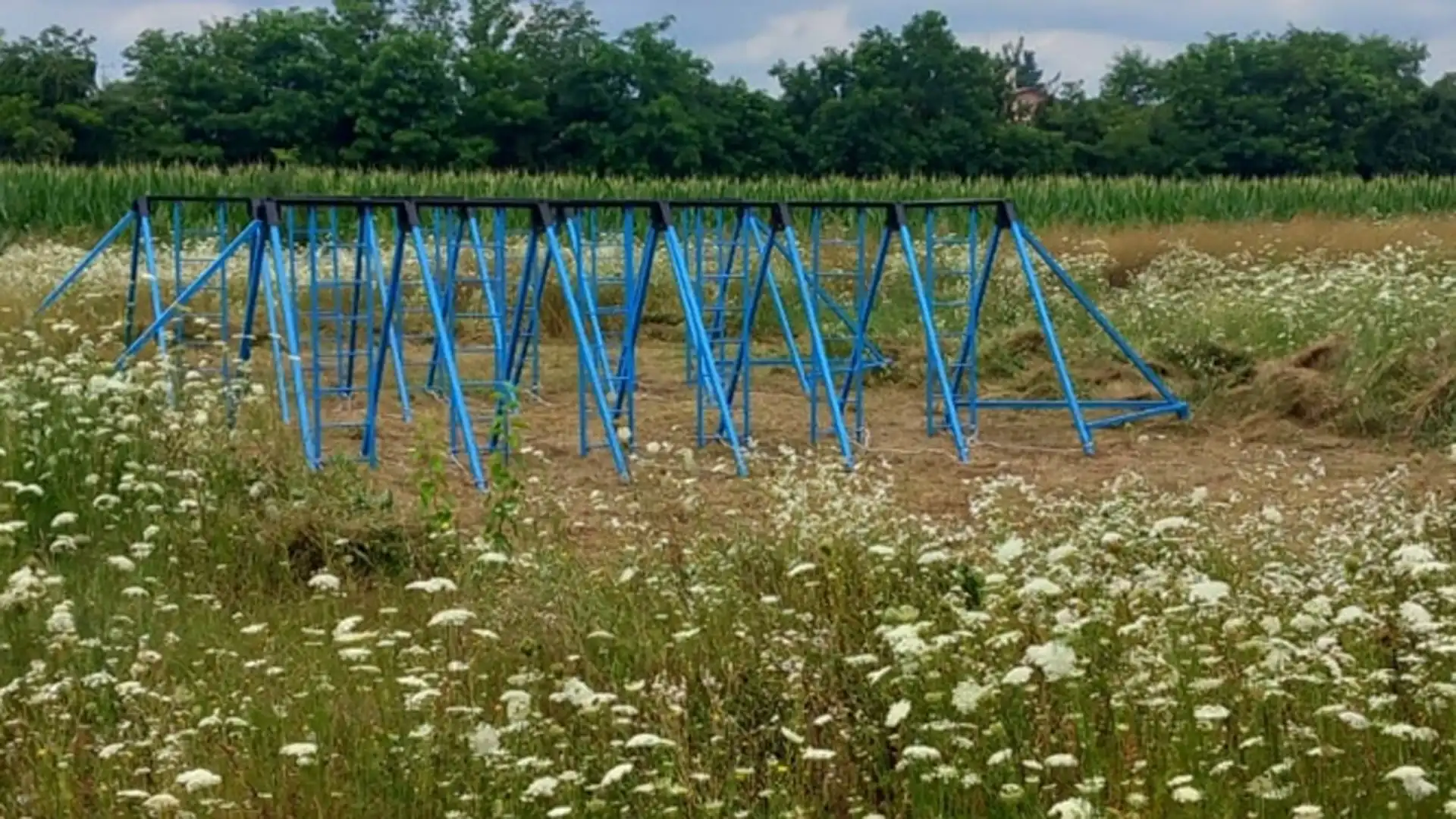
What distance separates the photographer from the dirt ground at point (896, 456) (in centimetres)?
863

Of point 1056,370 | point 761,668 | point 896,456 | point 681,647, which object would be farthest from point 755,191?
point 761,668

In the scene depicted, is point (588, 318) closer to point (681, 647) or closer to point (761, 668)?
point (681, 647)

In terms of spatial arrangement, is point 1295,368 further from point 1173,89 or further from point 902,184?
point 1173,89

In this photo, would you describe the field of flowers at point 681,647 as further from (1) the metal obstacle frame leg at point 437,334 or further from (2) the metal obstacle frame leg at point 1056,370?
(2) the metal obstacle frame leg at point 1056,370

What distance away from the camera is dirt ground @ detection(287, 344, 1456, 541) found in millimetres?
8633

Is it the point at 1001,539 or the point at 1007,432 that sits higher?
the point at 1001,539

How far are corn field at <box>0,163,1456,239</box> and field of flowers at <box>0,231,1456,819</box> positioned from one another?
67.0 ft

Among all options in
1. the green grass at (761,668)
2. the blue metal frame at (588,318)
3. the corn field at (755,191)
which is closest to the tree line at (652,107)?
the corn field at (755,191)

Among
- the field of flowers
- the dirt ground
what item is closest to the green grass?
the field of flowers

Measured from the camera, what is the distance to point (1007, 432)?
1250 cm

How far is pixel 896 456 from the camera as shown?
11000 millimetres

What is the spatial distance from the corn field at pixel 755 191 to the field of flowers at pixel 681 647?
20.4 m

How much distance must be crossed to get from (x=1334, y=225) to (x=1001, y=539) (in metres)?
19.9

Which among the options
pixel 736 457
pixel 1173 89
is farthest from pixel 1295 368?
pixel 1173 89
